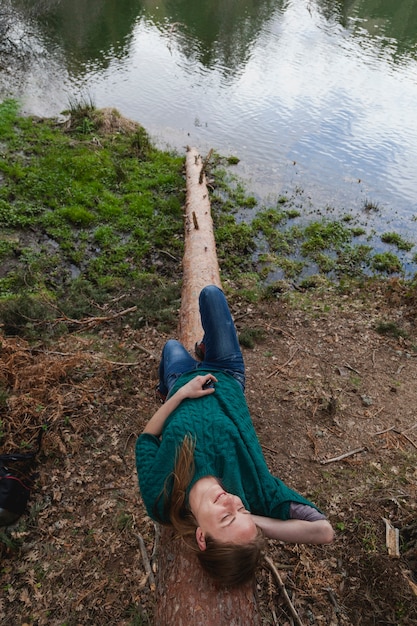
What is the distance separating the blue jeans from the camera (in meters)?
4.42

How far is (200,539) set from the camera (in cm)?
280

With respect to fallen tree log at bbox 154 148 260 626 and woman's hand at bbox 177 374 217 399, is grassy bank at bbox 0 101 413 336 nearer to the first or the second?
woman's hand at bbox 177 374 217 399

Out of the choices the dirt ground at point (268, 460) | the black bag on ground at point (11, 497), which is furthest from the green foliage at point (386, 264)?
the black bag on ground at point (11, 497)

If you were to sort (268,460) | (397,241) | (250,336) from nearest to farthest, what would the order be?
(268,460), (250,336), (397,241)

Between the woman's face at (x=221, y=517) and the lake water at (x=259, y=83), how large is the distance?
9.93 metres

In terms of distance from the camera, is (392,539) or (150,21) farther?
(150,21)

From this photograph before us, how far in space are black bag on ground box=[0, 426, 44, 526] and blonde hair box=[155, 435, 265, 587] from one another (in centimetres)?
193

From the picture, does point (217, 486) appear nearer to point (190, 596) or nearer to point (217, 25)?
point (190, 596)

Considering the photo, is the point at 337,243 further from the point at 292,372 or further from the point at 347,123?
the point at 347,123

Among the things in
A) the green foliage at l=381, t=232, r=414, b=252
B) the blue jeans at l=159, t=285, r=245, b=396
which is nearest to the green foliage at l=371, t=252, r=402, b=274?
the green foliage at l=381, t=232, r=414, b=252

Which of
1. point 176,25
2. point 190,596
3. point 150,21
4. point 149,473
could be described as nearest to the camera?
point 190,596

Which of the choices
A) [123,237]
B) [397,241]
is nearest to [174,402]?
[123,237]

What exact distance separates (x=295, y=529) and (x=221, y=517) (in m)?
0.76

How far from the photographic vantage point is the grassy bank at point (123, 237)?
766 cm
